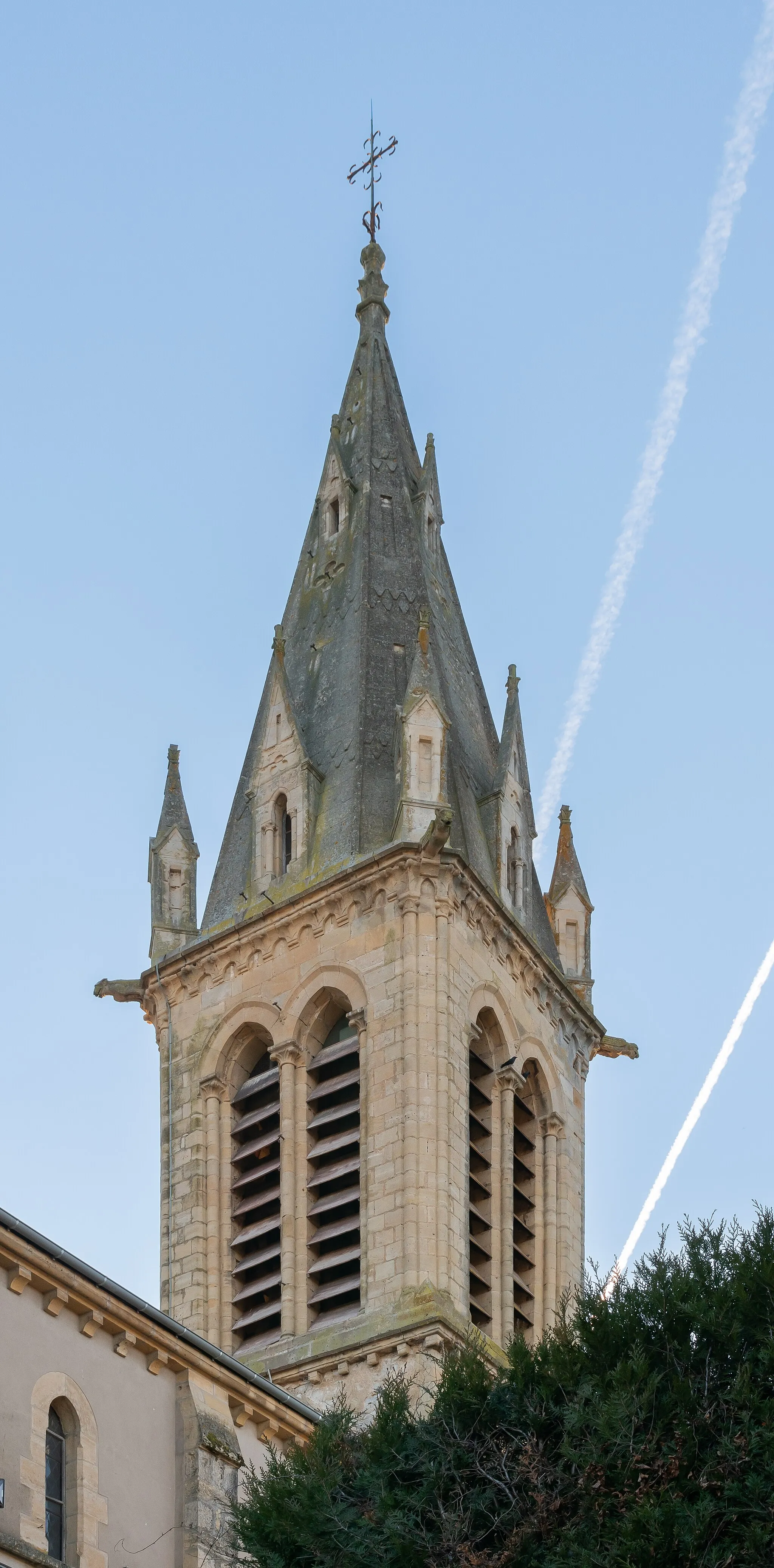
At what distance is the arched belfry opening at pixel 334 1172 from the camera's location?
145 ft

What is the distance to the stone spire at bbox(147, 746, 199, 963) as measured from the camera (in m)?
49.2

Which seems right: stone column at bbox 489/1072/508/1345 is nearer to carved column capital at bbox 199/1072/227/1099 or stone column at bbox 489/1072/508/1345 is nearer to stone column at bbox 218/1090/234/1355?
stone column at bbox 218/1090/234/1355

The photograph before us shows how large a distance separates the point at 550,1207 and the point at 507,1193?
5.18 feet

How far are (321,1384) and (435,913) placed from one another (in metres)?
6.98

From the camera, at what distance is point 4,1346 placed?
2959 centimetres

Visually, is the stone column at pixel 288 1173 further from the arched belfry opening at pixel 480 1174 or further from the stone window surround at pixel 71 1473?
the stone window surround at pixel 71 1473

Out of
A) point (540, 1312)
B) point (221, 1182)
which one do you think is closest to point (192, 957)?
point (221, 1182)

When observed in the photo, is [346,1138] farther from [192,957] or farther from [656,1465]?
[656,1465]

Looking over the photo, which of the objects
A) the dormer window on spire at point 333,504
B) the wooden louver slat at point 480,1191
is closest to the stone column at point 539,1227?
the wooden louver slat at point 480,1191

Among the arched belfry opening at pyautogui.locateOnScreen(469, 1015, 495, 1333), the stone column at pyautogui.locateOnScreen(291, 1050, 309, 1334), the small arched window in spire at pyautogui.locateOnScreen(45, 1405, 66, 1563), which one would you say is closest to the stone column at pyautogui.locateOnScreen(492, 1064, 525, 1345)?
the arched belfry opening at pyautogui.locateOnScreen(469, 1015, 495, 1333)

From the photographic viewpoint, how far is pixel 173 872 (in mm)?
50250

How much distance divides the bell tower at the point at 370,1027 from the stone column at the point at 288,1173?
4 centimetres

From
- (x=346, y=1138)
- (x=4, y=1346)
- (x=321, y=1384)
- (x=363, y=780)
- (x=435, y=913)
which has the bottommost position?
(x=4, y=1346)

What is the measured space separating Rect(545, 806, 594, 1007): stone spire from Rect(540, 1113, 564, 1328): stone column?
272 cm
